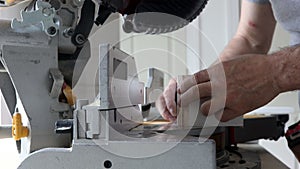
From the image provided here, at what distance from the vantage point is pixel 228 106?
0.66 metres

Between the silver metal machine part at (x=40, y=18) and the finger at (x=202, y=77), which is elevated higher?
the silver metal machine part at (x=40, y=18)

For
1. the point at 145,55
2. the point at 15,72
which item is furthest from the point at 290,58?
the point at 145,55

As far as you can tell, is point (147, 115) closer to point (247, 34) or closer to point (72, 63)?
point (72, 63)

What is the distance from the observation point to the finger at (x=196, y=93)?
24.4 inches

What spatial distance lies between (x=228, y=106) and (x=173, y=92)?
0.11 metres

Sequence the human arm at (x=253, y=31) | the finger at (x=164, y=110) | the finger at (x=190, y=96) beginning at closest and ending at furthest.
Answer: the finger at (x=190, y=96) → the finger at (x=164, y=110) → the human arm at (x=253, y=31)

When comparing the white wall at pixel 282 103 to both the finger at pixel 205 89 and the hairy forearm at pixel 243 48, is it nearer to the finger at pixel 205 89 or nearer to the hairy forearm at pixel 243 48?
the hairy forearm at pixel 243 48

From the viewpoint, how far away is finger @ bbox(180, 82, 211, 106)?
0.62m

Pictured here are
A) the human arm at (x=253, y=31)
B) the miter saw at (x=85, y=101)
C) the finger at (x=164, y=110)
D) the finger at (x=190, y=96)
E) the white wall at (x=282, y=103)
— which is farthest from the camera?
the white wall at (x=282, y=103)

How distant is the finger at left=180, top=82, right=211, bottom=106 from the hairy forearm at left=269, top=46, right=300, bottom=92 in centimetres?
14

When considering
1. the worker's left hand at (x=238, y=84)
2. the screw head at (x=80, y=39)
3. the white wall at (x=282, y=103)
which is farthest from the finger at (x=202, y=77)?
the white wall at (x=282, y=103)

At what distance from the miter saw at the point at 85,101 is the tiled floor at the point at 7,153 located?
101mm

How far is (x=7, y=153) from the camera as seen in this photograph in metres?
0.90

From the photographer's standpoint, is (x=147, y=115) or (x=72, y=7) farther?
(x=147, y=115)
